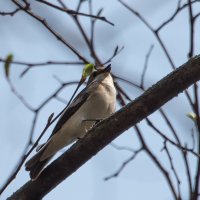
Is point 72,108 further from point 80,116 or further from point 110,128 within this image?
point 110,128

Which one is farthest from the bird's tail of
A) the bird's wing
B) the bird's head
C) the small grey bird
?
the bird's head

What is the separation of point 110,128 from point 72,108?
1.76m

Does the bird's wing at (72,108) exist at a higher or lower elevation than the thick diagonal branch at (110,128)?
higher

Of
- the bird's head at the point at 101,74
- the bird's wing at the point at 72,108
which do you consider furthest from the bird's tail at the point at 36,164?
the bird's head at the point at 101,74

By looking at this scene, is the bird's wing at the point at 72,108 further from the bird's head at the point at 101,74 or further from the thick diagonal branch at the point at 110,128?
the thick diagonal branch at the point at 110,128

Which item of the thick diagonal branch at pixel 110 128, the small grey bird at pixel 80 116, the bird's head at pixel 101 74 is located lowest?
the thick diagonal branch at pixel 110 128

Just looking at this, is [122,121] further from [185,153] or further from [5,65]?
[5,65]

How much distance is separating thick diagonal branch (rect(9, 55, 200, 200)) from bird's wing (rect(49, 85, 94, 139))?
1.31m

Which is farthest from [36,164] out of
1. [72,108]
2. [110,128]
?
[72,108]

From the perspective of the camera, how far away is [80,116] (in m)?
4.46

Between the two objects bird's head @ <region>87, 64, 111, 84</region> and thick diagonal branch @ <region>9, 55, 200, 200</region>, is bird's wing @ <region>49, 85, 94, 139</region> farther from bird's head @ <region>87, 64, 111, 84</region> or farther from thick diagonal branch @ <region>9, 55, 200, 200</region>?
thick diagonal branch @ <region>9, 55, 200, 200</region>

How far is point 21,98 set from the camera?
396 centimetres

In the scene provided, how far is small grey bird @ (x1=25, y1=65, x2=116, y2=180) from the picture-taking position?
3994 mm

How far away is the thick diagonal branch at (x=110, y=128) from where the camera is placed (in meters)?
2.74
